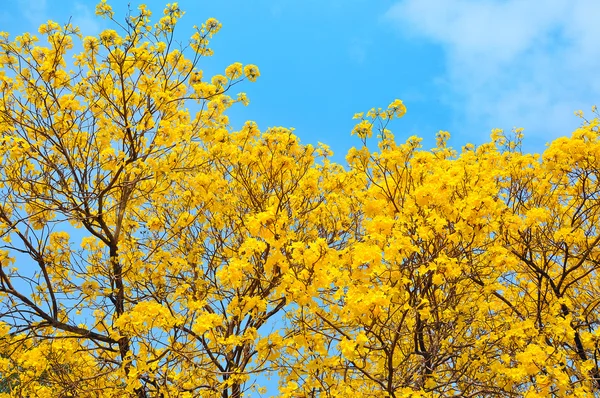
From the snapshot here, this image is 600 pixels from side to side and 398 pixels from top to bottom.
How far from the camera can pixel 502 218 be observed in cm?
494

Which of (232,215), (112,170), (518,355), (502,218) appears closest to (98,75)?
(112,170)

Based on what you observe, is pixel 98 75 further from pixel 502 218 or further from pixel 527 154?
pixel 527 154

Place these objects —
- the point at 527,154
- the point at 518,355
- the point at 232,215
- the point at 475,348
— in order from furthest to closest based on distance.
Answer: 1. the point at 527,154
2. the point at 232,215
3. the point at 475,348
4. the point at 518,355

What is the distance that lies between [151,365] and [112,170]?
249 cm

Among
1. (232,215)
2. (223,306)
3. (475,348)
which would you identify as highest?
(232,215)

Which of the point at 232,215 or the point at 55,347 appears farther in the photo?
the point at 232,215

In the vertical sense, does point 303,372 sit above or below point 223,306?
below

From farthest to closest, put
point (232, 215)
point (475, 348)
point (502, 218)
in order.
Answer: point (232, 215) → point (502, 218) → point (475, 348)

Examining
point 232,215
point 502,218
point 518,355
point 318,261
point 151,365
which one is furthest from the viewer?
point 232,215

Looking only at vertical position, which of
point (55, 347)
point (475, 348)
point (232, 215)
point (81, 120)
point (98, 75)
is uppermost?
point (98, 75)

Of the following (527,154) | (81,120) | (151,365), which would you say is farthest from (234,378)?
(527,154)

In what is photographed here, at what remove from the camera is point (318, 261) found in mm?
3520

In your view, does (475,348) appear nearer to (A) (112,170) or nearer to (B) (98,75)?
(A) (112,170)

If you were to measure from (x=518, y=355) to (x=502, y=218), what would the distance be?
4.82 ft
